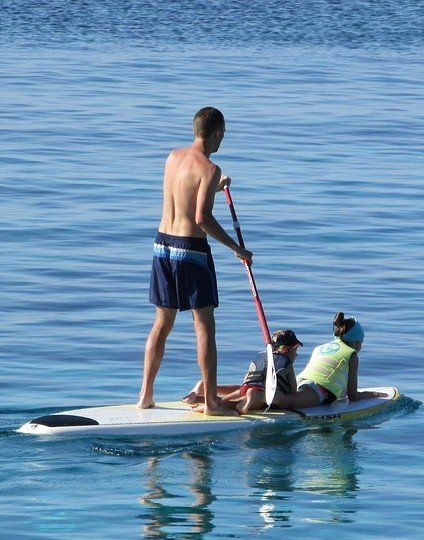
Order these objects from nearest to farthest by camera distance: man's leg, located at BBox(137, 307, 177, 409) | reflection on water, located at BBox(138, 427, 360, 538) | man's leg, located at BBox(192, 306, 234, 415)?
reflection on water, located at BBox(138, 427, 360, 538)
man's leg, located at BBox(192, 306, 234, 415)
man's leg, located at BBox(137, 307, 177, 409)

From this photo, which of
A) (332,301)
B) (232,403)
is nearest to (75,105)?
(332,301)

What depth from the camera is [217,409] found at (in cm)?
1088

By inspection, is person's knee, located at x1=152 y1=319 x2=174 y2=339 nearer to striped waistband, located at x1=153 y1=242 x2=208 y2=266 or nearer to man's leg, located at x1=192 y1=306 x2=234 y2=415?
man's leg, located at x1=192 y1=306 x2=234 y2=415

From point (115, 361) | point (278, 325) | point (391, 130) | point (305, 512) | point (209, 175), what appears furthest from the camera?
point (391, 130)

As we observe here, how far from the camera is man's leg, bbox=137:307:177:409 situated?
10.6 meters

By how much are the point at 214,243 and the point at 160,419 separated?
730 cm

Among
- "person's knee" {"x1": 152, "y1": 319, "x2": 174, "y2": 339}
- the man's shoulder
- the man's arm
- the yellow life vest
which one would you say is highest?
the man's shoulder

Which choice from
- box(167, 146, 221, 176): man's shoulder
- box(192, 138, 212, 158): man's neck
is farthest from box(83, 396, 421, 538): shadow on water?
box(192, 138, 212, 158): man's neck

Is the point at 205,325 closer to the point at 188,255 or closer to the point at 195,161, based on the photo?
the point at 188,255

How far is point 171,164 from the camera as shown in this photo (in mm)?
10453

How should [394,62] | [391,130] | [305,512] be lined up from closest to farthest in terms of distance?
[305,512], [391,130], [394,62]

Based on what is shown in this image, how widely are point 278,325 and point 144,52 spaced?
768 inches

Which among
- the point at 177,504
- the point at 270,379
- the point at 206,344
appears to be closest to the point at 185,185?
the point at 206,344

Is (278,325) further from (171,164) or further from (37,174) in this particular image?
(37,174)
